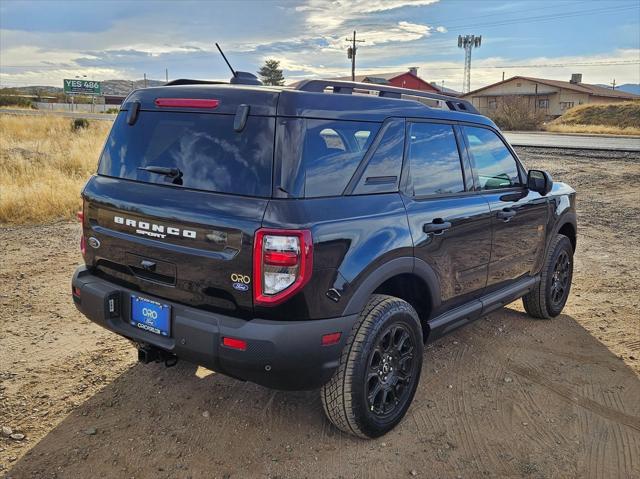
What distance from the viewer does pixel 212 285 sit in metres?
2.64

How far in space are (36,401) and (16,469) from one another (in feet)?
2.21

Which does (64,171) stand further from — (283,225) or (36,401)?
(283,225)

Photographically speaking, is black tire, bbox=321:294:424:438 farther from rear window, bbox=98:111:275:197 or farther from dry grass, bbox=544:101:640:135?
dry grass, bbox=544:101:640:135

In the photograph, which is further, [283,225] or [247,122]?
[247,122]

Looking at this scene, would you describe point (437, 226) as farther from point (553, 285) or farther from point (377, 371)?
point (553, 285)

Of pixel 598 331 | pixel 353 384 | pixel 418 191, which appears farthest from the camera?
pixel 598 331

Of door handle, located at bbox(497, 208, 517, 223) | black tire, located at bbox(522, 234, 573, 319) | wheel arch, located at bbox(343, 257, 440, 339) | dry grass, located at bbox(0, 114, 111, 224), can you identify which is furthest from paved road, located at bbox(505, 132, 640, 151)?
wheel arch, located at bbox(343, 257, 440, 339)

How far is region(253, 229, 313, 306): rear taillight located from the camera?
2.48 m

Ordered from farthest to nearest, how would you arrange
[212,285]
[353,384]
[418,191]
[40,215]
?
[40,215]
[418,191]
[353,384]
[212,285]

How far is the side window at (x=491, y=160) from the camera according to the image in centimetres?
389

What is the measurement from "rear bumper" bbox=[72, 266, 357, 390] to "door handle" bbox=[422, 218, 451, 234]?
79 cm

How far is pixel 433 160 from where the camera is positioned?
3.46 m

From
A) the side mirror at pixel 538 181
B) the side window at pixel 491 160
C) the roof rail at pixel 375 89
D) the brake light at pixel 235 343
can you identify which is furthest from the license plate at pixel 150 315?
the side mirror at pixel 538 181

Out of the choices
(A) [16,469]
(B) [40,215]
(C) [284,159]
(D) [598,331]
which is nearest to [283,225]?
(C) [284,159]
